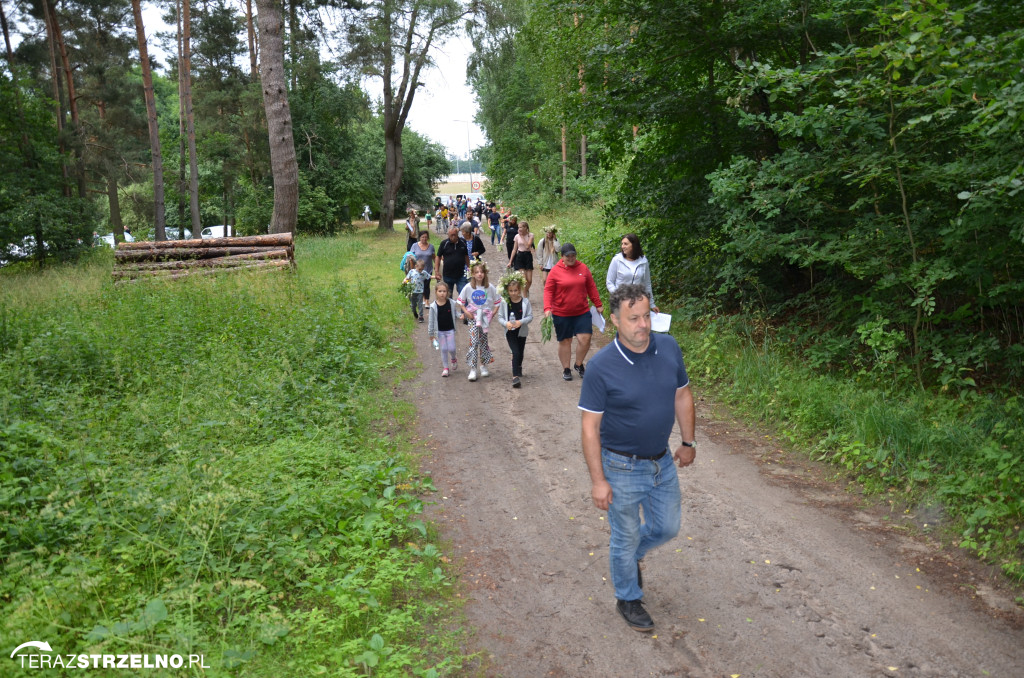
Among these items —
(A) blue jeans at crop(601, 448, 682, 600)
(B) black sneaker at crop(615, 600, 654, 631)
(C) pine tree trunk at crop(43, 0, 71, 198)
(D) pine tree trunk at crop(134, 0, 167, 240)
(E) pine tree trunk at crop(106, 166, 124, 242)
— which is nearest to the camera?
(A) blue jeans at crop(601, 448, 682, 600)

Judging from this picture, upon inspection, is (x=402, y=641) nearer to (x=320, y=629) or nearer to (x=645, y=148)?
(x=320, y=629)

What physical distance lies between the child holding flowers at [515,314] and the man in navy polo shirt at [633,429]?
5679 millimetres

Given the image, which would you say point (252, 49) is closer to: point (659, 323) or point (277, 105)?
point (277, 105)

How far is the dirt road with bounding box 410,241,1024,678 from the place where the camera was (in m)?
4.15

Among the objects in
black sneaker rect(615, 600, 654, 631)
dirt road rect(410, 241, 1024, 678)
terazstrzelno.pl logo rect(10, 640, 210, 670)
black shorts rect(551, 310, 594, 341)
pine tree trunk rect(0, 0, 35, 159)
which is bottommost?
dirt road rect(410, 241, 1024, 678)

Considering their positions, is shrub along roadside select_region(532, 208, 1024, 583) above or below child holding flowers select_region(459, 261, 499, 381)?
below

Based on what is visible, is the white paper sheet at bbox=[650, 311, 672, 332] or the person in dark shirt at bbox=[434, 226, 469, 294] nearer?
the white paper sheet at bbox=[650, 311, 672, 332]

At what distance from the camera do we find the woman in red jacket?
9.73m

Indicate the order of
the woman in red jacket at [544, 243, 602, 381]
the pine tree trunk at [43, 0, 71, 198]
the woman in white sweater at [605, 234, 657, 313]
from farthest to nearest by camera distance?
the pine tree trunk at [43, 0, 71, 198] < the woman in red jacket at [544, 243, 602, 381] < the woman in white sweater at [605, 234, 657, 313]

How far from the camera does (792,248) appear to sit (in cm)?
867

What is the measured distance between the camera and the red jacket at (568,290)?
9742 mm

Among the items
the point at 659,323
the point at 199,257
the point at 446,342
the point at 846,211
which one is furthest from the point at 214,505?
the point at 199,257

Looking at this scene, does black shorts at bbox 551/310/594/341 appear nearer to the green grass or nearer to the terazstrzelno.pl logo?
the green grass

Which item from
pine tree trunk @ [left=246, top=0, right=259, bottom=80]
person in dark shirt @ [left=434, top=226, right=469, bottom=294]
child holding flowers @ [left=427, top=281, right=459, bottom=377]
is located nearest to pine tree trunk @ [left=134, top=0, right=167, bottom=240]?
pine tree trunk @ [left=246, top=0, right=259, bottom=80]
